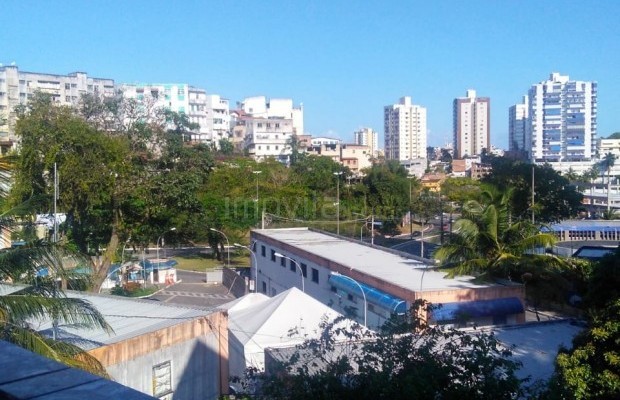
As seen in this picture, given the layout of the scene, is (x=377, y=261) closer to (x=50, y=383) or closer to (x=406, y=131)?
(x=50, y=383)

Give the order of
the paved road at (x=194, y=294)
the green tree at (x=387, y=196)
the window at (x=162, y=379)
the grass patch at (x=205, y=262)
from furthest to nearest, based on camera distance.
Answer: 1. the green tree at (x=387, y=196)
2. the grass patch at (x=205, y=262)
3. the paved road at (x=194, y=294)
4. the window at (x=162, y=379)

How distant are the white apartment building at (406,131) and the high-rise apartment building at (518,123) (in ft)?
59.9

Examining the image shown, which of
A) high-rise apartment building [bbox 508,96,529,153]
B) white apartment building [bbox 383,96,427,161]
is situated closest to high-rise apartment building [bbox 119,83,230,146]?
white apartment building [bbox 383,96,427,161]

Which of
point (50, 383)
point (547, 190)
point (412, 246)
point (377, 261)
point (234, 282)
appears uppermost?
point (50, 383)

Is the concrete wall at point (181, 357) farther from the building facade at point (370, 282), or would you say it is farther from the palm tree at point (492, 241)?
the palm tree at point (492, 241)

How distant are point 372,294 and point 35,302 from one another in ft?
36.3

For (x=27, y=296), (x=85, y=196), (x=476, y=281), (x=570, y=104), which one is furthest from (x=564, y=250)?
(x=570, y=104)

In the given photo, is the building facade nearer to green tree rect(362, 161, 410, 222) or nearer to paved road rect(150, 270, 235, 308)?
paved road rect(150, 270, 235, 308)

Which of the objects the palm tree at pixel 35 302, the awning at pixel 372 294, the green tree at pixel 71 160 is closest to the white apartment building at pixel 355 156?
the green tree at pixel 71 160

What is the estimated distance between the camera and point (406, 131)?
133000 millimetres

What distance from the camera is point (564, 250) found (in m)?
35.2

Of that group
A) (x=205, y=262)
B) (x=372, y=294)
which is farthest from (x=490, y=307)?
(x=205, y=262)

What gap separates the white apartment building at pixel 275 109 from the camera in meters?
111

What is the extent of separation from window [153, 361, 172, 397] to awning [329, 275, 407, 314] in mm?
5673
